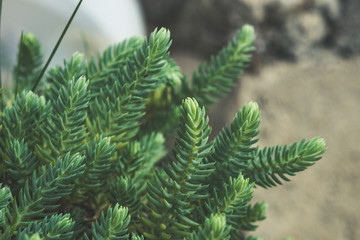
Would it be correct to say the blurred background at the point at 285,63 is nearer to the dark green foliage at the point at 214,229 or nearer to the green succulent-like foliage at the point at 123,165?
the green succulent-like foliage at the point at 123,165

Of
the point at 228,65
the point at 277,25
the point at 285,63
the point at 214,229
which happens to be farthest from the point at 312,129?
the point at 214,229

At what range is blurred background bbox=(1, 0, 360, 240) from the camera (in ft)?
5.45

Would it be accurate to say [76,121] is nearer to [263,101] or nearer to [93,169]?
[93,169]

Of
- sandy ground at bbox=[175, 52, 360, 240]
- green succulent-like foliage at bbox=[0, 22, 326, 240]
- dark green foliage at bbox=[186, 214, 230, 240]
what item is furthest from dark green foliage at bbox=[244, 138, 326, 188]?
sandy ground at bbox=[175, 52, 360, 240]

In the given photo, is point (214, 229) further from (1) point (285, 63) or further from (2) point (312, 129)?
(1) point (285, 63)

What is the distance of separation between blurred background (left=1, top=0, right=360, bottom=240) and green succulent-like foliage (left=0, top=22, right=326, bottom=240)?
3.54 ft

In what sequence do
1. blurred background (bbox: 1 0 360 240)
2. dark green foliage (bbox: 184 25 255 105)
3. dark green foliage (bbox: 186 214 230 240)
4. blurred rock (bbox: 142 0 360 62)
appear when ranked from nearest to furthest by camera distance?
dark green foliage (bbox: 186 214 230 240) < dark green foliage (bbox: 184 25 255 105) < blurred background (bbox: 1 0 360 240) < blurred rock (bbox: 142 0 360 62)

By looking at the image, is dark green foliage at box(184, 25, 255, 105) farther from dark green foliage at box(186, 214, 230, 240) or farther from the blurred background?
the blurred background

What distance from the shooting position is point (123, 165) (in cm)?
60

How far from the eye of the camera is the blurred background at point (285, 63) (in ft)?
5.45

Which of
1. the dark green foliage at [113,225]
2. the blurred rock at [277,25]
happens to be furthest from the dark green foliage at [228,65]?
the blurred rock at [277,25]

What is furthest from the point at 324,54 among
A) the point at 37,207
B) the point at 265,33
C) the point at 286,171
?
the point at 37,207

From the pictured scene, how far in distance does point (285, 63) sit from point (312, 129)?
0.33 m

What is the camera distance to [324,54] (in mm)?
2072
